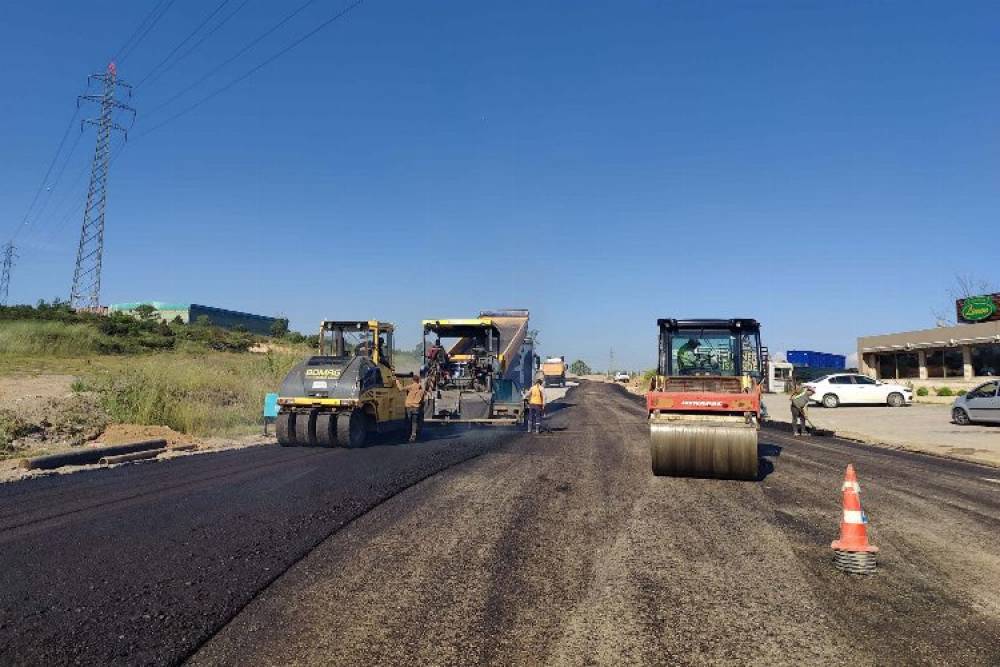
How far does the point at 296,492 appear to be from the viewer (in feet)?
29.8

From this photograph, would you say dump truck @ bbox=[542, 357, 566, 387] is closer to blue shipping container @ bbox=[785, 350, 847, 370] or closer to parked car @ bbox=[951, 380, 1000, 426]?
blue shipping container @ bbox=[785, 350, 847, 370]

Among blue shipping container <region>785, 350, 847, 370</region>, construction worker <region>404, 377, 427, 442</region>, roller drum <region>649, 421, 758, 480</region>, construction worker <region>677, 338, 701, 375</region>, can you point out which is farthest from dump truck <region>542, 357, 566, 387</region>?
roller drum <region>649, 421, 758, 480</region>

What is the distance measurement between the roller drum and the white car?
22426 millimetres

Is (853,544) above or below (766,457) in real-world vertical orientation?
below

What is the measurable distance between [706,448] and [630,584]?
506cm

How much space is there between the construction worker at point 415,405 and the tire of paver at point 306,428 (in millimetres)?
2458

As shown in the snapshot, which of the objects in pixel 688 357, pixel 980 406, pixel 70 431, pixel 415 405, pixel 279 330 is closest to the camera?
pixel 688 357

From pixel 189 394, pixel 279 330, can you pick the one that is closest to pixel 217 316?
pixel 279 330

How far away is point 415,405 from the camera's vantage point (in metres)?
16.0

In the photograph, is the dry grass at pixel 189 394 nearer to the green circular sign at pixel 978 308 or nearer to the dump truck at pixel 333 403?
the dump truck at pixel 333 403

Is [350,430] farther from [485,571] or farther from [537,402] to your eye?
[485,571]

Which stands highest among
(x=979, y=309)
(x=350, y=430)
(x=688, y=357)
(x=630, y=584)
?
(x=979, y=309)

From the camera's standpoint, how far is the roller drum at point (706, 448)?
9969 millimetres

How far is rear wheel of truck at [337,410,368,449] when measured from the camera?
1397 centimetres
